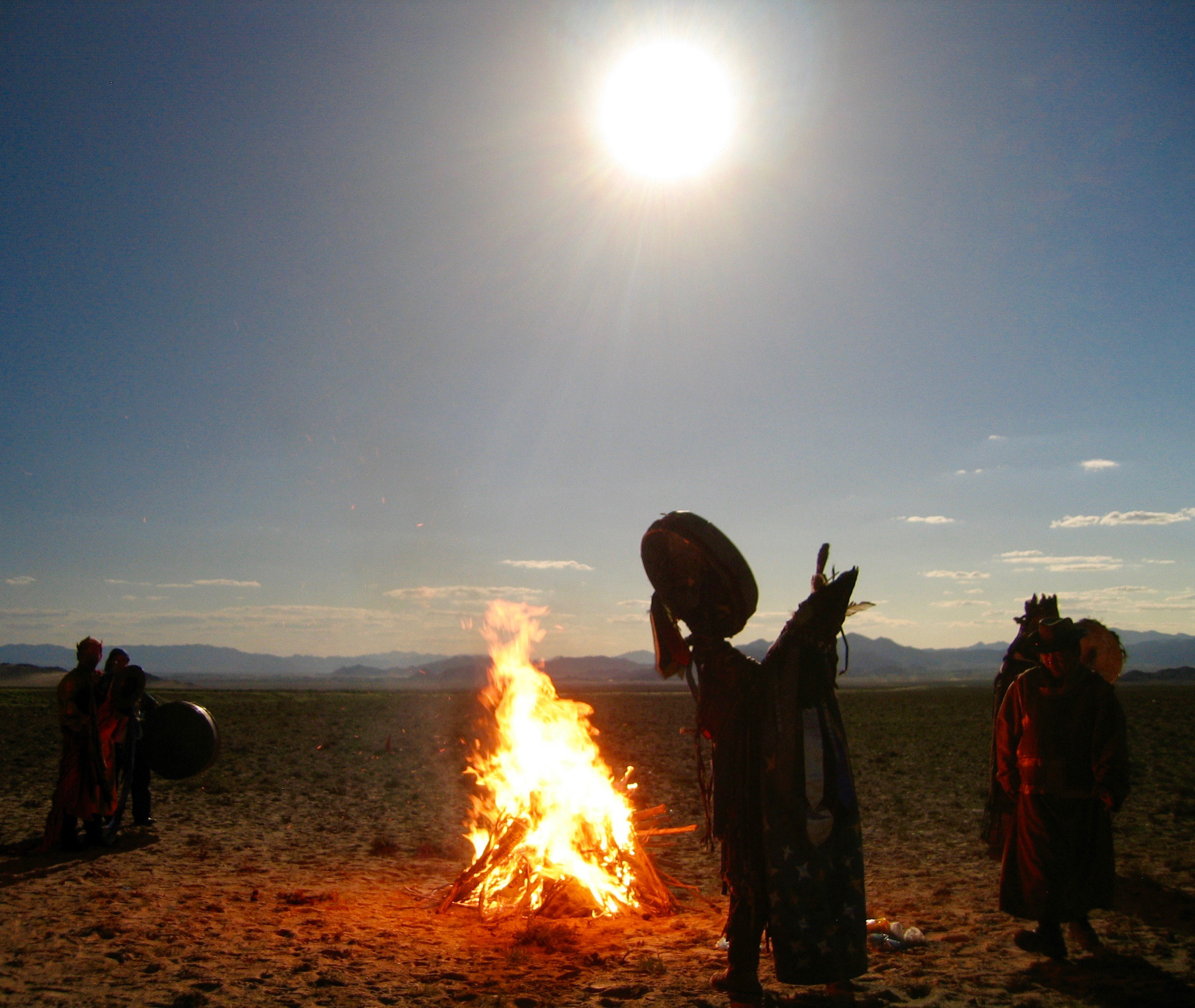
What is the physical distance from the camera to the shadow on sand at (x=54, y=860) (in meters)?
7.24

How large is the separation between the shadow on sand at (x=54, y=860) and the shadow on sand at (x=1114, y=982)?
313 inches

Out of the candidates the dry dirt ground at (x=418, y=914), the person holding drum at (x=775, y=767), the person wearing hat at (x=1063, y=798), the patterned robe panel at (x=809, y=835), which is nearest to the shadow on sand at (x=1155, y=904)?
the dry dirt ground at (x=418, y=914)

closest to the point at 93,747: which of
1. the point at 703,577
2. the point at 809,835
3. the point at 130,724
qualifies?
the point at 130,724

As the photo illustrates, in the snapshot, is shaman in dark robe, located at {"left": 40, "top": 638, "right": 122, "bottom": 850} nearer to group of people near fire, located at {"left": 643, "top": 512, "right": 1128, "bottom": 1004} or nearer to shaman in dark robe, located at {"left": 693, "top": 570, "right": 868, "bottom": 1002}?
group of people near fire, located at {"left": 643, "top": 512, "right": 1128, "bottom": 1004}

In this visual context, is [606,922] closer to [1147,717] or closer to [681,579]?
[681,579]

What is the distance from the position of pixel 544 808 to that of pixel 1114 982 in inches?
166

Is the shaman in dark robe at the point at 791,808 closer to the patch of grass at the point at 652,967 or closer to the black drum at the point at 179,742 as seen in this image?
the patch of grass at the point at 652,967

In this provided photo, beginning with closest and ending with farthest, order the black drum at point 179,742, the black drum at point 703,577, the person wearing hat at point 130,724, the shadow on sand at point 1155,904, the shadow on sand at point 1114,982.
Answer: the shadow on sand at point 1114,982 → the black drum at point 703,577 → the shadow on sand at point 1155,904 → the person wearing hat at point 130,724 → the black drum at point 179,742

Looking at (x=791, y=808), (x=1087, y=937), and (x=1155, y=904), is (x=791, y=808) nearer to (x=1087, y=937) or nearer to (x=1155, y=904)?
(x=1087, y=937)

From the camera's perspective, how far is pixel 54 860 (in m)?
7.97

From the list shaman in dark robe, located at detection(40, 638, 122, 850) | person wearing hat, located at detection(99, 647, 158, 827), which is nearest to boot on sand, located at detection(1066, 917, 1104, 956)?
shaman in dark robe, located at detection(40, 638, 122, 850)

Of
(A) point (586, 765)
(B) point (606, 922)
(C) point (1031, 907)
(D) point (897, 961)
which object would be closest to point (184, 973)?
(B) point (606, 922)

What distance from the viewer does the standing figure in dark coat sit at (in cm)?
696

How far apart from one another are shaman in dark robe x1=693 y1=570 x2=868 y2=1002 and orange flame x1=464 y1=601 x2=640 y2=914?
2.36 meters
